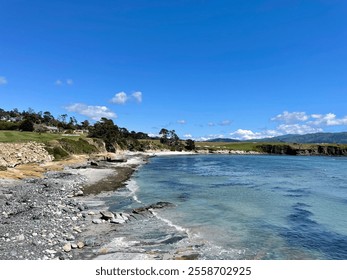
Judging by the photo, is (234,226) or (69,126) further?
(69,126)

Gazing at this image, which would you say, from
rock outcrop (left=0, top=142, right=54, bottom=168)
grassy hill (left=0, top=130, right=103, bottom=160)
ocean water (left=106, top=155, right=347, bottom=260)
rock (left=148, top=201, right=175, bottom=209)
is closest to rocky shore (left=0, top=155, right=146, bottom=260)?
ocean water (left=106, top=155, right=347, bottom=260)

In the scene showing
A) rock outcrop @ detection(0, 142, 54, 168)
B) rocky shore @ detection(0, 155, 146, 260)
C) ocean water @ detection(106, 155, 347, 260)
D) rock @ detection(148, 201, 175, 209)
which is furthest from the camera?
rock outcrop @ detection(0, 142, 54, 168)

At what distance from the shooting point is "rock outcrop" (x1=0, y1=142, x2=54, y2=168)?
5656 cm

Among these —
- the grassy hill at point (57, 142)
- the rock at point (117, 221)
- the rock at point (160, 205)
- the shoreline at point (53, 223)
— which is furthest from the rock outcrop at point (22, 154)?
the rock at point (117, 221)

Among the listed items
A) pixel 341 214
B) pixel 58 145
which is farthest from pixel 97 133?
pixel 341 214

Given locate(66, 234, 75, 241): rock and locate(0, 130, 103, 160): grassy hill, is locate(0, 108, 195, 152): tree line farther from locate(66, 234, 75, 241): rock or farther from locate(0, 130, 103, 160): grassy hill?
locate(66, 234, 75, 241): rock

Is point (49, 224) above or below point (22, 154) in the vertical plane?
below

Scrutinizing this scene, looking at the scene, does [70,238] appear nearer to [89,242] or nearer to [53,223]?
[89,242]

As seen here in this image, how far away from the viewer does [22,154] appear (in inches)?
2509

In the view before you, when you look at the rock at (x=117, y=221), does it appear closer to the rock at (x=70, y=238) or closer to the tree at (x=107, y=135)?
the rock at (x=70, y=238)

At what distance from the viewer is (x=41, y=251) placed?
1532cm

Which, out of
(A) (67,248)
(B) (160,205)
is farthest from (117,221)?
(B) (160,205)

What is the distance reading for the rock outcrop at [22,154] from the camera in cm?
5656
